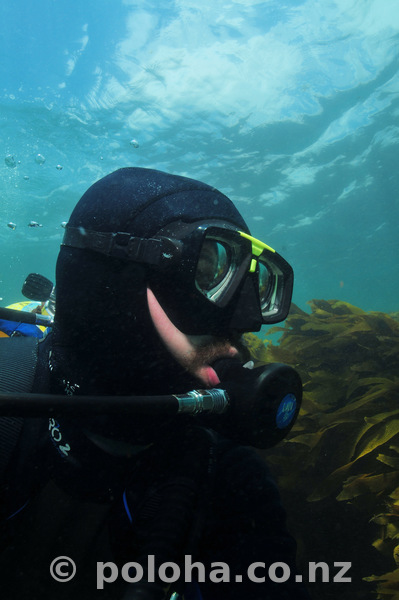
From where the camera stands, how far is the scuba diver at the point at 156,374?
126 centimetres

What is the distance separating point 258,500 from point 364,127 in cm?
2471

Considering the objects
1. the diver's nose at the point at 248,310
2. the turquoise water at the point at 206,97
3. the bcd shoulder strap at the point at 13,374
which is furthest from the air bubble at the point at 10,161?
the diver's nose at the point at 248,310

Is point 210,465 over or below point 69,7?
below

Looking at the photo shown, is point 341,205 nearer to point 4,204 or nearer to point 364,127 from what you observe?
point 364,127

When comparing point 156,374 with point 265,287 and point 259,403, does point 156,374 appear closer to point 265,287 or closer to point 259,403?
point 259,403

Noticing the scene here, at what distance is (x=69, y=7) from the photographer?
12734 mm

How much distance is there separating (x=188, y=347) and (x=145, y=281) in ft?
1.17

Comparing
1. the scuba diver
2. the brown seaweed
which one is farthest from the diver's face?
the brown seaweed

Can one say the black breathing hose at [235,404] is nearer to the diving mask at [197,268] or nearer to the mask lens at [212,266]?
the diving mask at [197,268]

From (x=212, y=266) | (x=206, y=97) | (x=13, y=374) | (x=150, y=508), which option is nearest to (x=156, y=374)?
(x=150, y=508)

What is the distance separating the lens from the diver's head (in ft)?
4.53

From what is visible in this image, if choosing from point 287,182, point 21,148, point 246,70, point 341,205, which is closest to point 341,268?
point 341,205

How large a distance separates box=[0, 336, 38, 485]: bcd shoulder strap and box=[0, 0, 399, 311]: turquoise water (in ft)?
51.9

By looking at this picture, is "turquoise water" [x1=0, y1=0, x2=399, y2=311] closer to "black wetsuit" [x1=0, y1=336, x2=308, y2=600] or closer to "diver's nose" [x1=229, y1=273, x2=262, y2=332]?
"diver's nose" [x1=229, y1=273, x2=262, y2=332]
